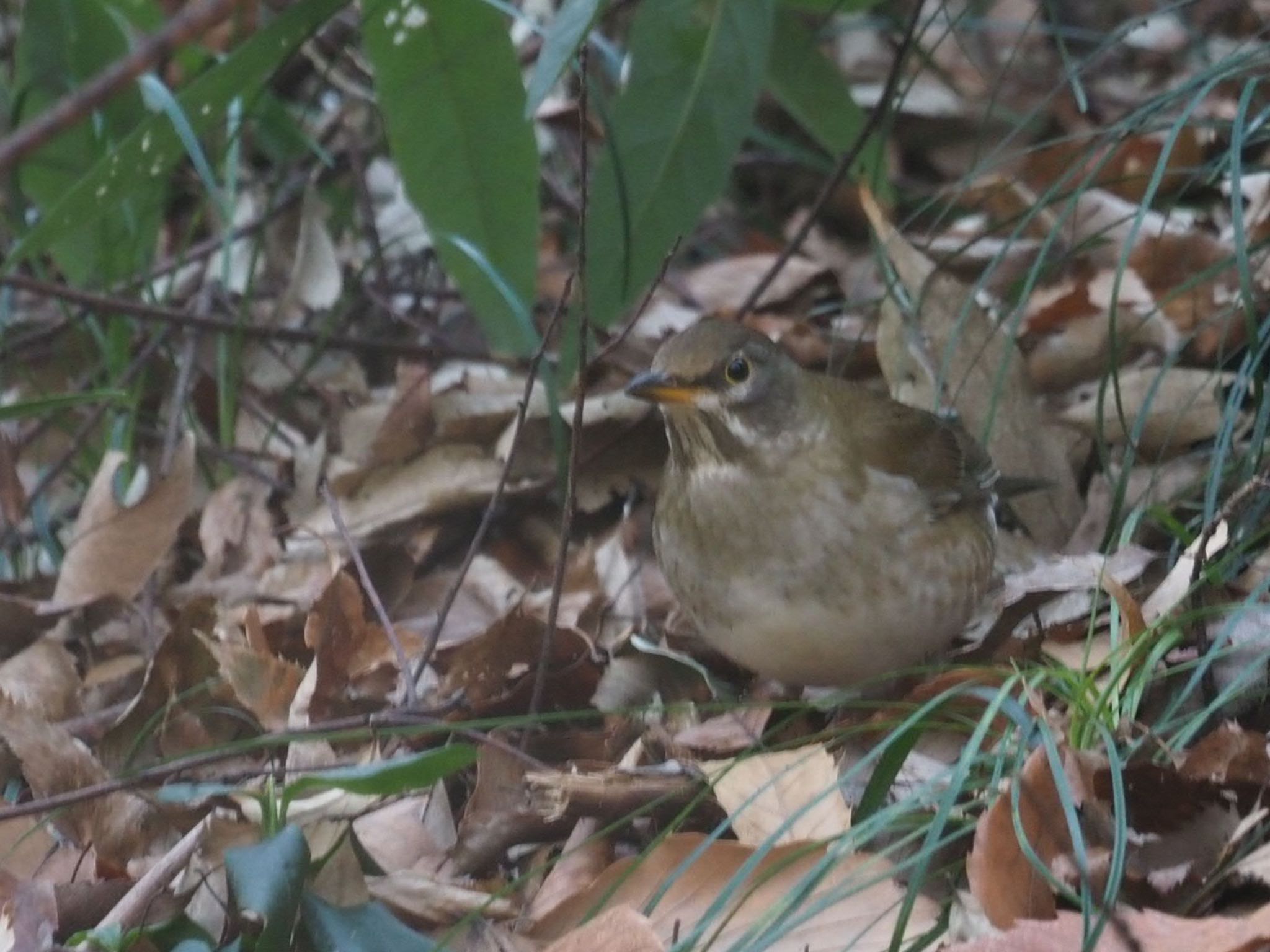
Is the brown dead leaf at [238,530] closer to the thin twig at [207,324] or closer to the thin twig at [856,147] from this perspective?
the thin twig at [207,324]

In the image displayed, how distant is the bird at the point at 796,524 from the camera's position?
361 centimetres

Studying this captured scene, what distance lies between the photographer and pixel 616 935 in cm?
248

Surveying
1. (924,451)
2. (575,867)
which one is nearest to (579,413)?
(575,867)

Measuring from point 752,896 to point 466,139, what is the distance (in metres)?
2.38

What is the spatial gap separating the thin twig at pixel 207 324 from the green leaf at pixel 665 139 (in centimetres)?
80

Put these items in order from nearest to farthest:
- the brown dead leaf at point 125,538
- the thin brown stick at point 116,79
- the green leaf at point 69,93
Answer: the thin brown stick at point 116,79 < the brown dead leaf at point 125,538 < the green leaf at point 69,93

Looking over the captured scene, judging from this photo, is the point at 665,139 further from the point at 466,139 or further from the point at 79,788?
the point at 79,788

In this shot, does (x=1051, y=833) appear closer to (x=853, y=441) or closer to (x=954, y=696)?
(x=954, y=696)

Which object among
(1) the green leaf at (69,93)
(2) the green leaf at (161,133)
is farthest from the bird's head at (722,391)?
(1) the green leaf at (69,93)

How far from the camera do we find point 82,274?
5105mm

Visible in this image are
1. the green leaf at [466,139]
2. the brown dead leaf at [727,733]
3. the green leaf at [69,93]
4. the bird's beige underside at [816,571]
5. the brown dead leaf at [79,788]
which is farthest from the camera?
the green leaf at [69,93]

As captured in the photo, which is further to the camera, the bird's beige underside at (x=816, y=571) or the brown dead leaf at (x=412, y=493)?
the brown dead leaf at (x=412, y=493)

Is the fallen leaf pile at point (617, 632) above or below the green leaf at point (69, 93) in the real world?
below

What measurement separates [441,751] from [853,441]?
163 centimetres
